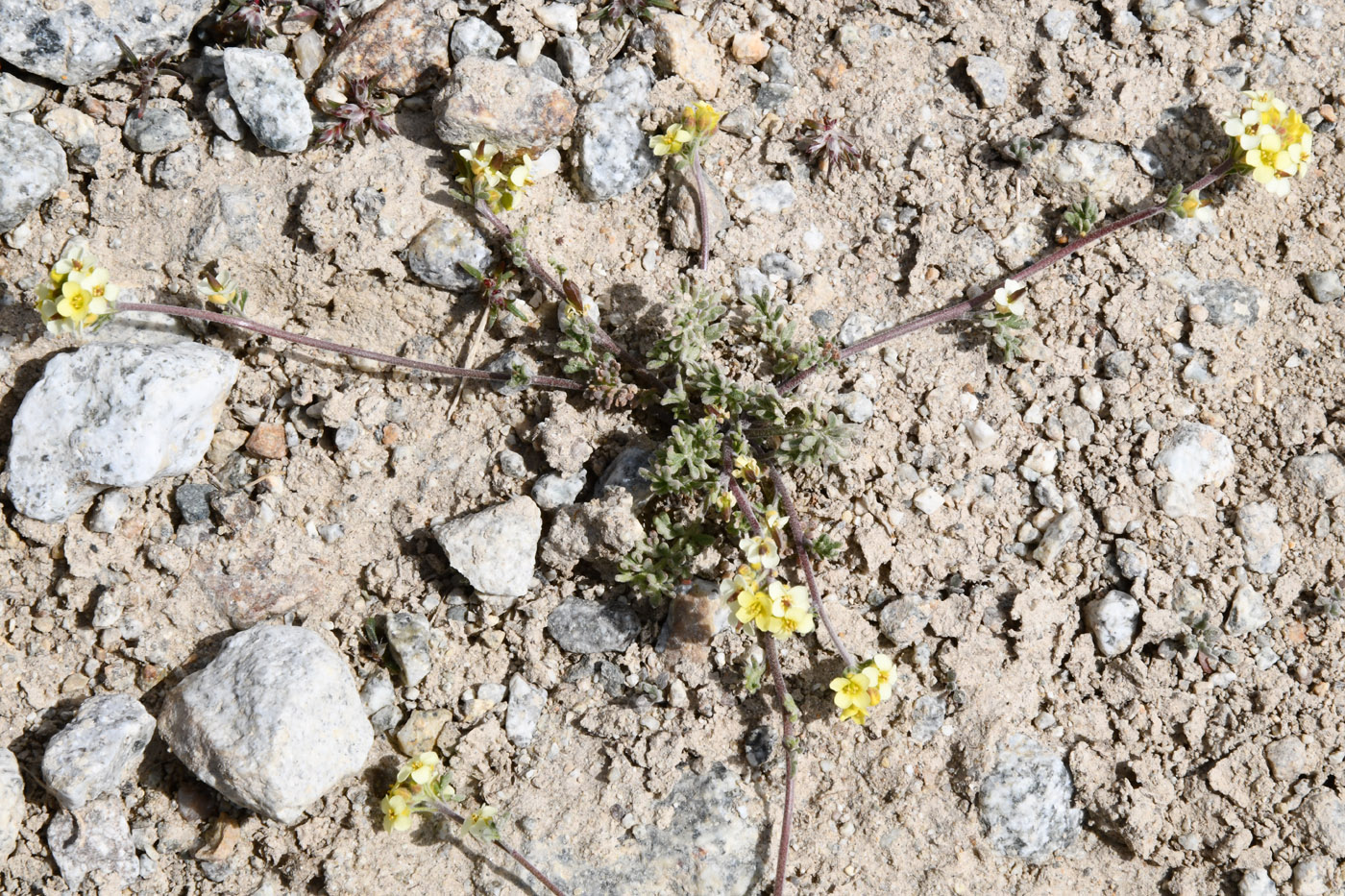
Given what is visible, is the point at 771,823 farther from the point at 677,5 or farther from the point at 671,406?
the point at 677,5

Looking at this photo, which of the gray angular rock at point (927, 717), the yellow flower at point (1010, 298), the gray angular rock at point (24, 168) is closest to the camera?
the gray angular rock at point (927, 717)

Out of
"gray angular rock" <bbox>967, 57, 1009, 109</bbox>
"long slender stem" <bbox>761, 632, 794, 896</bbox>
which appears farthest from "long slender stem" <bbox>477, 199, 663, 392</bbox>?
"gray angular rock" <bbox>967, 57, 1009, 109</bbox>

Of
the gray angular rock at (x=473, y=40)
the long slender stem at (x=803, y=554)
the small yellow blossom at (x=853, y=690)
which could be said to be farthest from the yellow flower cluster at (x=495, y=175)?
the small yellow blossom at (x=853, y=690)

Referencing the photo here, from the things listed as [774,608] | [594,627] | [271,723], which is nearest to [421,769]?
[271,723]

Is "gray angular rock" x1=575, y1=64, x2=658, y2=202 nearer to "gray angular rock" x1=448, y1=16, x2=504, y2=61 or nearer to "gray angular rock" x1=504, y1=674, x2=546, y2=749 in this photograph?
"gray angular rock" x1=448, y1=16, x2=504, y2=61

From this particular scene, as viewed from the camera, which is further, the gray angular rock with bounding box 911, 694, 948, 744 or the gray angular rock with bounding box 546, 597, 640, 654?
the gray angular rock with bounding box 546, 597, 640, 654

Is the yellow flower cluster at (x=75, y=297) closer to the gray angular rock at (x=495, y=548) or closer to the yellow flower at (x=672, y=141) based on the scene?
the gray angular rock at (x=495, y=548)

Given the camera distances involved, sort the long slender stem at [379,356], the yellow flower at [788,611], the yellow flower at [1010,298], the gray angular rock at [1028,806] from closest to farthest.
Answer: the yellow flower at [788,611] < the gray angular rock at [1028,806] < the long slender stem at [379,356] < the yellow flower at [1010,298]
